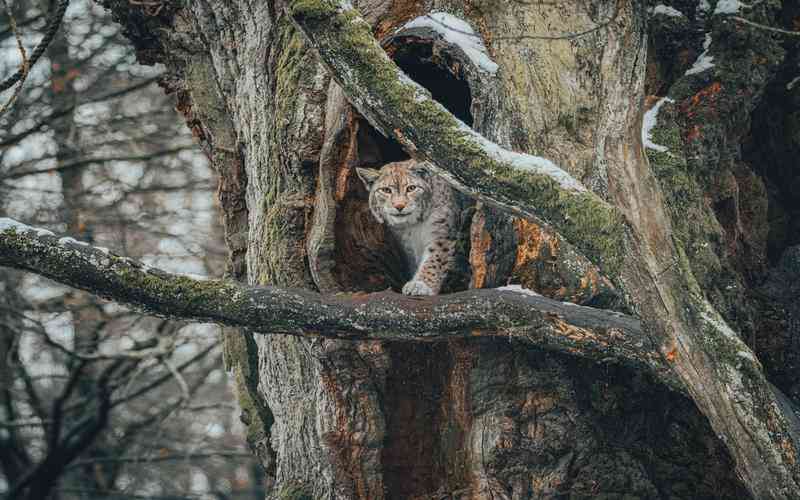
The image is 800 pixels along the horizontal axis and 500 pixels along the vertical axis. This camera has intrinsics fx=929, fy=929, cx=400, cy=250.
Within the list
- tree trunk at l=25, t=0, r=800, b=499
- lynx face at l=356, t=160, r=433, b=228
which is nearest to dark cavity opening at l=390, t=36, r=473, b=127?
tree trunk at l=25, t=0, r=800, b=499

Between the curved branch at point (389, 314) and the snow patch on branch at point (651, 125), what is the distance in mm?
1071

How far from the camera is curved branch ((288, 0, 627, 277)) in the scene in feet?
9.27

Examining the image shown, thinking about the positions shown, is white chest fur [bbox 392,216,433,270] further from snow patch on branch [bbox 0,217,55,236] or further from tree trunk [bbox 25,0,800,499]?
snow patch on branch [bbox 0,217,55,236]

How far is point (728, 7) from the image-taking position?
4.41 meters

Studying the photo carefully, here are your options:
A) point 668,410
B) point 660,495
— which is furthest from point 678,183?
point 660,495

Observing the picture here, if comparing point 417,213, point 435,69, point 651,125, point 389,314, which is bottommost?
point 389,314

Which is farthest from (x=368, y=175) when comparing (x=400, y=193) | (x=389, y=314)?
(x=389, y=314)

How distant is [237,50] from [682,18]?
7.06 feet

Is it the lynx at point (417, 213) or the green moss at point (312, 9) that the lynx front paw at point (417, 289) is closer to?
the lynx at point (417, 213)

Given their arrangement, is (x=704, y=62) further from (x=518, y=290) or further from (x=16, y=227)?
(x=16, y=227)

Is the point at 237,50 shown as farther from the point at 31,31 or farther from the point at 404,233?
the point at 31,31

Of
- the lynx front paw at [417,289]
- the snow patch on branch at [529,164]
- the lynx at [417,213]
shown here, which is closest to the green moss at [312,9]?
the snow patch on branch at [529,164]

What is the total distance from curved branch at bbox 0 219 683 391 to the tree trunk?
0.91ft

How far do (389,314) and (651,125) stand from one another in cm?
164
